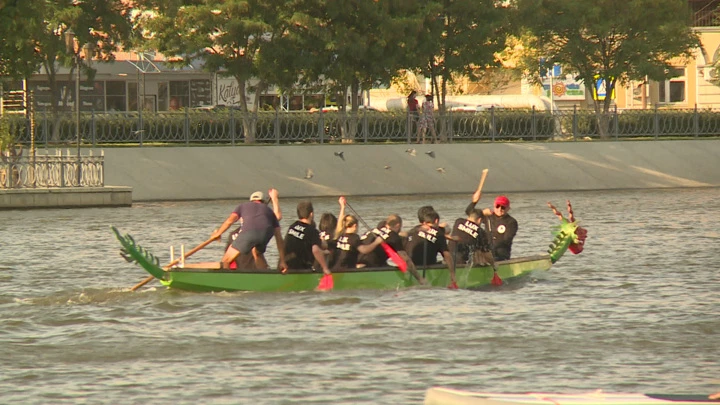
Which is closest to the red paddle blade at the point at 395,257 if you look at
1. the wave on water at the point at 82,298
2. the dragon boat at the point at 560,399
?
the wave on water at the point at 82,298

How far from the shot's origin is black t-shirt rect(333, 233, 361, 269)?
19.1m

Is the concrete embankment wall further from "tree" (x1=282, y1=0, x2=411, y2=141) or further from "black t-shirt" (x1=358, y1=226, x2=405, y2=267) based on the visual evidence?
"black t-shirt" (x1=358, y1=226, x2=405, y2=267)

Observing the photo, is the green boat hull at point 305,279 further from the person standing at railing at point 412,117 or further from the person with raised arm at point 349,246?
the person standing at railing at point 412,117

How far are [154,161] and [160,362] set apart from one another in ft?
79.0

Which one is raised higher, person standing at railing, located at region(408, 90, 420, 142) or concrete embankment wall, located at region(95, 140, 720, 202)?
Result: person standing at railing, located at region(408, 90, 420, 142)

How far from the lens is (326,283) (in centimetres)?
1872

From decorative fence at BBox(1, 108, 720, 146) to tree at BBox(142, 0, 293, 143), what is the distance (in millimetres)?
837

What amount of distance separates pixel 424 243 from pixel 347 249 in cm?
105

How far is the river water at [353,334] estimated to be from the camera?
1297cm

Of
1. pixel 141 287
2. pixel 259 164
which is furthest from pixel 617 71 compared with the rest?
pixel 141 287

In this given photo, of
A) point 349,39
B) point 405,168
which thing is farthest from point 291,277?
point 349,39

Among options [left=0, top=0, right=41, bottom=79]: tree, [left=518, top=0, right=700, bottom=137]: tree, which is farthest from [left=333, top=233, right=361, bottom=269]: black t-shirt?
[left=518, top=0, right=700, bottom=137]: tree

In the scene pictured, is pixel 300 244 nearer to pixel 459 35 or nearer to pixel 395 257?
pixel 395 257

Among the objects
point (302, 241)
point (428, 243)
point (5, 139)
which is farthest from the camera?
point (5, 139)
